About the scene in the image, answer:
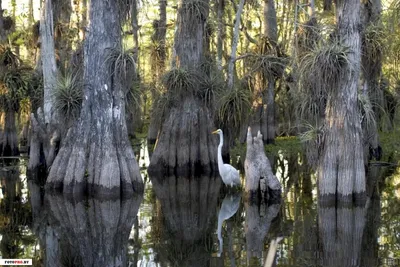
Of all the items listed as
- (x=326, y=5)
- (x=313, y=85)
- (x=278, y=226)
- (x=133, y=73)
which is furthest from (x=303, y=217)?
(x=326, y=5)

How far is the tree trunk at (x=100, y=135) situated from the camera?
18.1 metres

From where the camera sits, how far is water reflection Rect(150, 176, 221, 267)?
1279 centimetres

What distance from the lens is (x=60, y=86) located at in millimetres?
20250

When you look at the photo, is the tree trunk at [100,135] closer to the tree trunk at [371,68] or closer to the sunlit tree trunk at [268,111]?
the tree trunk at [371,68]

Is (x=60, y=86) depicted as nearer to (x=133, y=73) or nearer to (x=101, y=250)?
(x=133, y=73)

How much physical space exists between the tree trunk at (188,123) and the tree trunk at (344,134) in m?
6.10

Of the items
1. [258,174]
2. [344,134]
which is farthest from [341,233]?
[258,174]

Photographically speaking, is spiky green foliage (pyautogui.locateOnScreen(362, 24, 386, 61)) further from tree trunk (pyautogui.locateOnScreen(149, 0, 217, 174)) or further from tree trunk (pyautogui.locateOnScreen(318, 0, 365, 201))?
tree trunk (pyautogui.locateOnScreen(149, 0, 217, 174))

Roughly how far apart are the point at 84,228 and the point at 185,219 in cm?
221

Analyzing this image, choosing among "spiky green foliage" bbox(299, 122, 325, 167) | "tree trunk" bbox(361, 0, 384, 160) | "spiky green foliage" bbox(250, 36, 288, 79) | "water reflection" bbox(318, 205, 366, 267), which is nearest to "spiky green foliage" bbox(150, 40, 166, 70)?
"spiky green foliage" bbox(250, 36, 288, 79)

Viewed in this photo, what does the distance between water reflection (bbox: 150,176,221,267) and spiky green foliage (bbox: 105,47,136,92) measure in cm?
284

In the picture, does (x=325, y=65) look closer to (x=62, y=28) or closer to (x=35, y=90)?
(x=35, y=90)

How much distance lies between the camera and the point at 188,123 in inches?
891

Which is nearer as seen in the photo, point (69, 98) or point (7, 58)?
point (69, 98)
